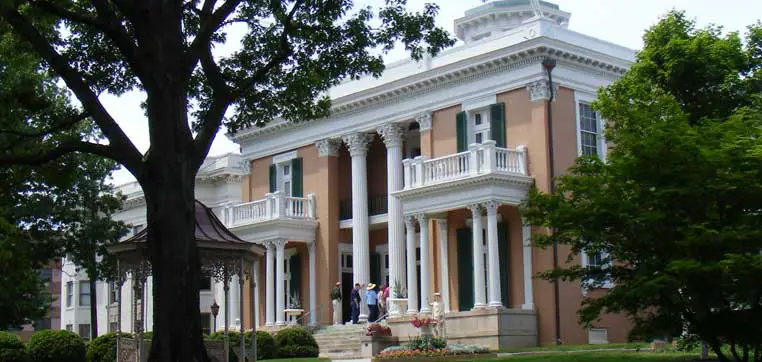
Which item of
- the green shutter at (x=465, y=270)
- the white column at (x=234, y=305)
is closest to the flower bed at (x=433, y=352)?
the green shutter at (x=465, y=270)

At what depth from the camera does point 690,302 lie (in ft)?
63.3

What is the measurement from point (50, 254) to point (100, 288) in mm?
27458

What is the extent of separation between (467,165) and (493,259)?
127 inches

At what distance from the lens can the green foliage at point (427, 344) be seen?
29.7m

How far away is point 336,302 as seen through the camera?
40594 mm

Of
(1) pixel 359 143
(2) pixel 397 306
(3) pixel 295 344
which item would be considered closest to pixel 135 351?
(3) pixel 295 344

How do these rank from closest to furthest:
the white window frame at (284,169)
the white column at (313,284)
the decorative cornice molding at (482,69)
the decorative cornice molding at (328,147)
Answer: the decorative cornice molding at (482,69), the white column at (313,284), the decorative cornice molding at (328,147), the white window frame at (284,169)

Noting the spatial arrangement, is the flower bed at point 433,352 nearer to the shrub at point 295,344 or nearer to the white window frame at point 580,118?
the shrub at point 295,344

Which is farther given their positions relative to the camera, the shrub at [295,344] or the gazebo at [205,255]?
the shrub at [295,344]

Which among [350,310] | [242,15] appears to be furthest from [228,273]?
[350,310]

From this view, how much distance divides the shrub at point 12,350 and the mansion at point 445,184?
23.0ft

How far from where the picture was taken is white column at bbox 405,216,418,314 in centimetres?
3600

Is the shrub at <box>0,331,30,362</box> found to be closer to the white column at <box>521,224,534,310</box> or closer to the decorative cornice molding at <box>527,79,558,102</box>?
the white column at <box>521,224,534,310</box>

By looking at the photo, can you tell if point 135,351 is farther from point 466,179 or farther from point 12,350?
point 466,179
